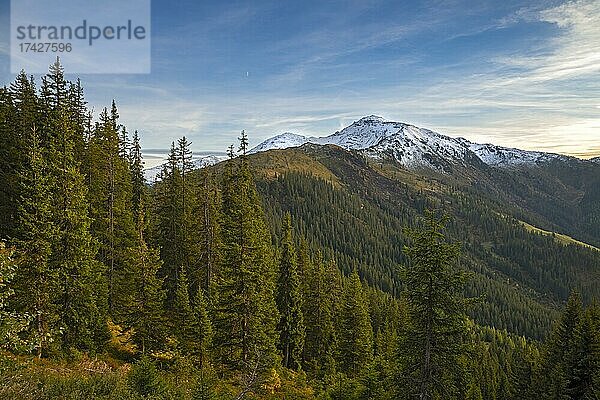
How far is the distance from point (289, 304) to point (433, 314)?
2176 cm

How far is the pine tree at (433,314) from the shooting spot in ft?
54.9

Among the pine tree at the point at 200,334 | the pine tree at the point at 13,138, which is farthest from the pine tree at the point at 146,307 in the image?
the pine tree at the point at 13,138

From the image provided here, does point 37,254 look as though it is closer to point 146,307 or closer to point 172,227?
point 146,307

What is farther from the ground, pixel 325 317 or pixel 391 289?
pixel 325 317

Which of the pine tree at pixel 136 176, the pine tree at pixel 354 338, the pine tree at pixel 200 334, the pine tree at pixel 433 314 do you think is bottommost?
the pine tree at pixel 354 338

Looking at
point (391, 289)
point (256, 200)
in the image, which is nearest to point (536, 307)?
point (391, 289)

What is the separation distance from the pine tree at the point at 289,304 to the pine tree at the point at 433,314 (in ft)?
66.7

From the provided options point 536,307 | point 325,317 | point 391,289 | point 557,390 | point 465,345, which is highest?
point 465,345

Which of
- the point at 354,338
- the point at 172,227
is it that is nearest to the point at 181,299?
the point at 172,227

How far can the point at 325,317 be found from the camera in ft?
135

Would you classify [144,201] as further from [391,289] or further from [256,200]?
[391,289]

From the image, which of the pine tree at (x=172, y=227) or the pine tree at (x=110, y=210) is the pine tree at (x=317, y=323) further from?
the pine tree at (x=110, y=210)

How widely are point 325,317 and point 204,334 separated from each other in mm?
17416

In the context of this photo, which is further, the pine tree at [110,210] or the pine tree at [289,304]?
the pine tree at [289,304]
